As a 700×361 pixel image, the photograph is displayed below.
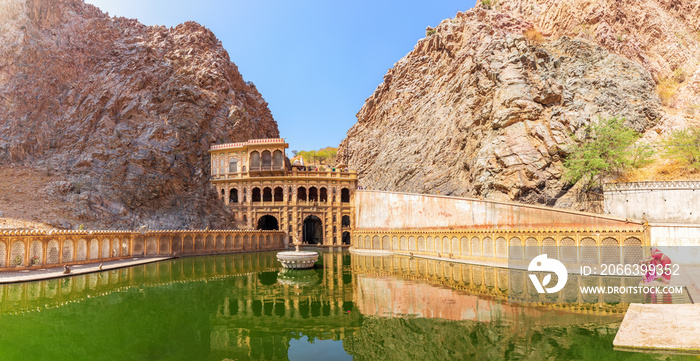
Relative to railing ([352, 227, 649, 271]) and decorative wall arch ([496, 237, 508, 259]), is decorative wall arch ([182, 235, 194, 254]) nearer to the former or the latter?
railing ([352, 227, 649, 271])

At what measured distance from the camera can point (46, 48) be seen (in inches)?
2149

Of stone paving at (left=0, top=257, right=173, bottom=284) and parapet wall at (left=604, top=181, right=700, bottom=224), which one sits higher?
parapet wall at (left=604, top=181, right=700, bottom=224)

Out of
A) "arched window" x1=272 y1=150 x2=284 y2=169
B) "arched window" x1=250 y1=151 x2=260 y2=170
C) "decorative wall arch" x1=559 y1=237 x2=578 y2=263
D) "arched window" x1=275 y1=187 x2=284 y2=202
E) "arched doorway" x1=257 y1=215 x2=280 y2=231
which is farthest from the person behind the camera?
"arched window" x1=275 y1=187 x2=284 y2=202

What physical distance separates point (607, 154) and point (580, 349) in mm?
35149

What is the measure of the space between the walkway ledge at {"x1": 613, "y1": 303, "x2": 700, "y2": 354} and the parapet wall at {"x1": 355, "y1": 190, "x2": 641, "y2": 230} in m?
14.8

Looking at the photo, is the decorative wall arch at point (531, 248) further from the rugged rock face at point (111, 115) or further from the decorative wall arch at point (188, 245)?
the rugged rock face at point (111, 115)

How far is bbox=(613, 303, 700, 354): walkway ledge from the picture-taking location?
32.8 ft

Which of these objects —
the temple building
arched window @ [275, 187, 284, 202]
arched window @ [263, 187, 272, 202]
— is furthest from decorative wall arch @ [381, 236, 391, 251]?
arched window @ [275, 187, 284, 202]

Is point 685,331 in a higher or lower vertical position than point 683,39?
lower

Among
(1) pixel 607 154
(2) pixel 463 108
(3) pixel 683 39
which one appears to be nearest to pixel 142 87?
(2) pixel 463 108

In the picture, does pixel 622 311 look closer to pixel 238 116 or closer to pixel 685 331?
pixel 685 331

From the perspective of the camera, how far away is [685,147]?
34.9m

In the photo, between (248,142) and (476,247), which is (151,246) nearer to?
(248,142)

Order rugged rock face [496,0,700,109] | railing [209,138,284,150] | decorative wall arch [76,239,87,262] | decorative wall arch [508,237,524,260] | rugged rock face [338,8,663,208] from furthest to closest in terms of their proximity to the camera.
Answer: railing [209,138,284,150] → rugged rock face [496,0,700,109] → rugged rock face [338,8,663,208] → decorative wall arch [76,239,87,262] → decorative wall arch [508,237,524,260]
